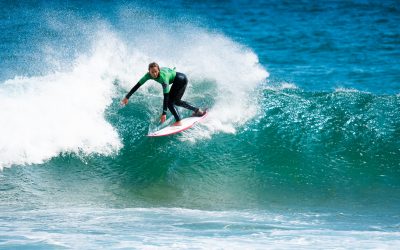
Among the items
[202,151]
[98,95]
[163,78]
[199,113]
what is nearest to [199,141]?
[202,151]

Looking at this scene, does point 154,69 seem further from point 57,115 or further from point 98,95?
point 98,95

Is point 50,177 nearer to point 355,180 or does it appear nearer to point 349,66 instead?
point 355,180

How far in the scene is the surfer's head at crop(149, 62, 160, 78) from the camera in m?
9.56

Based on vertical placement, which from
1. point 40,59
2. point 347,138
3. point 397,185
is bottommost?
point 397,185

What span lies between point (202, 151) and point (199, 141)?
32cm

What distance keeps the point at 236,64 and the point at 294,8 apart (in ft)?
42.8

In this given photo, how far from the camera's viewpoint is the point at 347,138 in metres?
11.2

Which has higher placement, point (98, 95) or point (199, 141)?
point (98, 95)

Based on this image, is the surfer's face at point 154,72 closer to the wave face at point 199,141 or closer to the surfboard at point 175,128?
the surfboard at point 175,128

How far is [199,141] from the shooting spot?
11.1 m

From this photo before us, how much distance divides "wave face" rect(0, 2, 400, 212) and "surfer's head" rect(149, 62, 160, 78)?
1.72 m

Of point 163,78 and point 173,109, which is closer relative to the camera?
point 163,78

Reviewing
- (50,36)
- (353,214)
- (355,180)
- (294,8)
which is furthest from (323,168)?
(294,8)

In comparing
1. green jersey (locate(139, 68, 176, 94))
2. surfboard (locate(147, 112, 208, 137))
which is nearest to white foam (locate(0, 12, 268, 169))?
surfboard (locate(147, 112, 208, 137))
